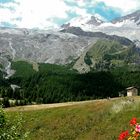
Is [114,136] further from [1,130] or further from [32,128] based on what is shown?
[1,130]

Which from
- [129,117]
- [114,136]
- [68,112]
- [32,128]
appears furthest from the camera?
[68,112]

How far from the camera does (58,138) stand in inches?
2562

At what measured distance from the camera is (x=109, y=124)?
210 feet

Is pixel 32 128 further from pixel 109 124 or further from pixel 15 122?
pixel 15 122

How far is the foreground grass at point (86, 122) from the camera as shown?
61594 millimetres

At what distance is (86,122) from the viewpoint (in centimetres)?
6869

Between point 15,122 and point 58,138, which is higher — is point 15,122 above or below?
above

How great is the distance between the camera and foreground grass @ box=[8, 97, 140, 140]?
61.6 metres

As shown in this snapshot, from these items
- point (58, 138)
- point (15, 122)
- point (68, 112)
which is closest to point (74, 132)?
point (58, 138)

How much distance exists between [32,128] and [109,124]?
1540 cm

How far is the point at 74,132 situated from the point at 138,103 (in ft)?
38.4

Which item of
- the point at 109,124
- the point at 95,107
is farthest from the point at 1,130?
the point at 95,107

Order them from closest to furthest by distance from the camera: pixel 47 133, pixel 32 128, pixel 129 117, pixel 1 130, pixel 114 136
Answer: pixel 1 130 → pixel 114 136 → pixel 129 117 → pixel 47 133 → pixel 32 128

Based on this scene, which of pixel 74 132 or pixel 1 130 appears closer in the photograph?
pixel 1 130
